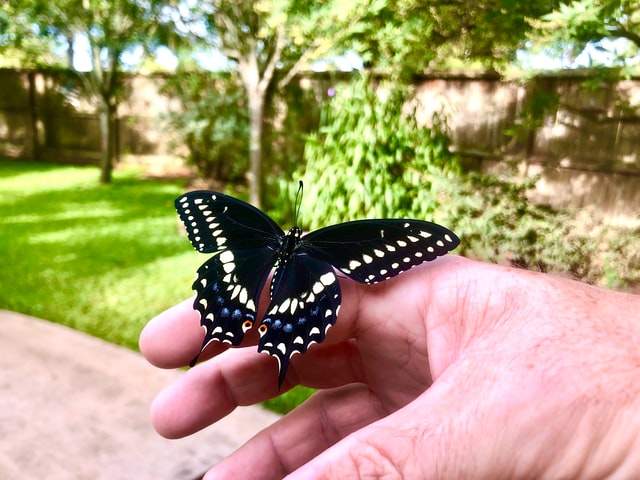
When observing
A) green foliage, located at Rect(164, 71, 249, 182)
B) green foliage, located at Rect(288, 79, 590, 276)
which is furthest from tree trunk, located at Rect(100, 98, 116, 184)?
green foliage, located at Rect(288, 79, 590, 276)

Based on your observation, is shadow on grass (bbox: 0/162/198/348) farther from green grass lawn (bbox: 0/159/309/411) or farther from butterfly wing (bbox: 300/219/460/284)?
butterfly wing (bbox: 300/219/460/284)

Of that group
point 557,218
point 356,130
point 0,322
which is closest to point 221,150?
point 356,130

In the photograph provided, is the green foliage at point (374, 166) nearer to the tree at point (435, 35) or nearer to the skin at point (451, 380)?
the tree at point (435, 35)

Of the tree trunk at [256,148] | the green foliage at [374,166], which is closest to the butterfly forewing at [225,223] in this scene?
the green foliage at [374,166]

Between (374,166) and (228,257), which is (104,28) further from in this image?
(228,257)

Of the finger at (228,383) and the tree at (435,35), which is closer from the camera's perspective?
the finger at (228,383)

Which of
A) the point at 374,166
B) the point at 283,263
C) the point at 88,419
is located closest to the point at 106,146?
the point at 374,166
